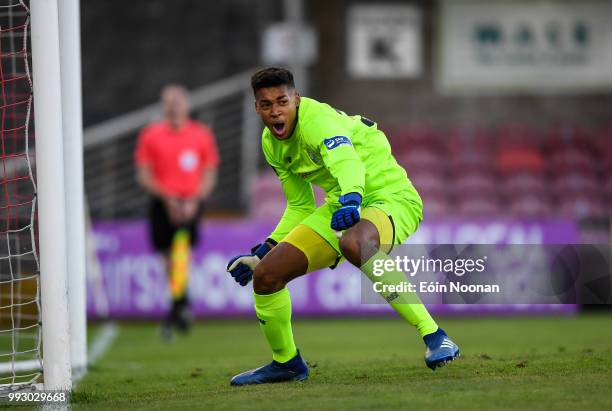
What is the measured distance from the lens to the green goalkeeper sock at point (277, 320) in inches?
243

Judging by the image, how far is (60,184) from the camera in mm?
6055

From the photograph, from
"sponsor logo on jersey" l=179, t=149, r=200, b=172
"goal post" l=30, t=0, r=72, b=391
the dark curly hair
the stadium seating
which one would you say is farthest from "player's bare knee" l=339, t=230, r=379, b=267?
the stadium seating

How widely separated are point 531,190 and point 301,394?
996 centimetres

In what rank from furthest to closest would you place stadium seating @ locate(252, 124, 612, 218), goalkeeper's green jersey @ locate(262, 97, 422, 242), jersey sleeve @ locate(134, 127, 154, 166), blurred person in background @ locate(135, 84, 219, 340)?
stadium seating @ locate(252, 124, 612, 218) → jersey sleeve @ locate(134, 127, 154, 166) → blurred person in background @ locate(135, 84, 219, 340) → goalkeeper's green jersey @ locate(262, 97, 422, 242)

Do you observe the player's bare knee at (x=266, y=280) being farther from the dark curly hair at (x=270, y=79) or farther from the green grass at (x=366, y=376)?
the dark curly hair at (x=270, y=79)

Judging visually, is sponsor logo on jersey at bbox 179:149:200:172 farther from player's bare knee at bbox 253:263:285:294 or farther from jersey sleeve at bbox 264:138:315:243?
player's bare knee at bbox 253:263:285:294

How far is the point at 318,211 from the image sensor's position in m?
6.39

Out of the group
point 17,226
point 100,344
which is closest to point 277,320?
point 17,226

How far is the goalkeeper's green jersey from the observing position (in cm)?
580

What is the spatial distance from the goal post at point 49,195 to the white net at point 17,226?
0.75ft

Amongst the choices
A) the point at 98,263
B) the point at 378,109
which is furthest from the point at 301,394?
the point at 378,109

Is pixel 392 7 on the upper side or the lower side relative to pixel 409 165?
upper

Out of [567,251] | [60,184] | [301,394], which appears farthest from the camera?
[567,251]

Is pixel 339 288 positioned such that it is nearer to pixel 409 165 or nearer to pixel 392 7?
pixel 409 165
